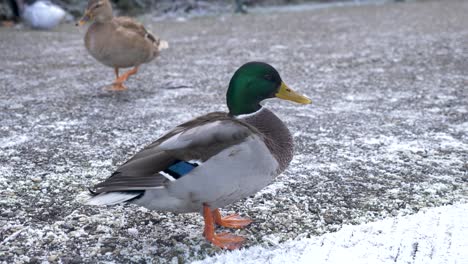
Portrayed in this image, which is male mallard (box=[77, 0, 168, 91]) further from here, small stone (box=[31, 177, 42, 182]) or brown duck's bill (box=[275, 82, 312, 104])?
brown duck's bill (box=[275, 82, 312, 104])

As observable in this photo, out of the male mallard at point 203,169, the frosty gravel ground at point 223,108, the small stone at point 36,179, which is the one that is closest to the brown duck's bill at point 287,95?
the male mallard at point 203,169

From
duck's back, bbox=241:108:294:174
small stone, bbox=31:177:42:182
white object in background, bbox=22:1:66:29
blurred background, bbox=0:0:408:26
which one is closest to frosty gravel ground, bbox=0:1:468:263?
small stone, bbox=31:177:42:182

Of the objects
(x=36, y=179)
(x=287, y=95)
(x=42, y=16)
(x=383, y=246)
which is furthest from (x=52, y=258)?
(x=42, y=16)

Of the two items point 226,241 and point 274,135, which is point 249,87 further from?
point 226,241

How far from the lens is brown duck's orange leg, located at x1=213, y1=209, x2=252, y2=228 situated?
256 centimetres

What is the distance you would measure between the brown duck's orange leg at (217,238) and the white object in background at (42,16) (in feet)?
24.6

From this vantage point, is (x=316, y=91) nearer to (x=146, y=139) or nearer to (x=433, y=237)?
(x=146, y=139)

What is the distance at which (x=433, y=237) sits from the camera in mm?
2410

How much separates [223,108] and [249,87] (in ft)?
7.02

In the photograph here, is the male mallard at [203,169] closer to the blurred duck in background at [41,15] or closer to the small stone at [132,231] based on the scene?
the small stone at [132,231]

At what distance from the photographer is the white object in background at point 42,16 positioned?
8914mm

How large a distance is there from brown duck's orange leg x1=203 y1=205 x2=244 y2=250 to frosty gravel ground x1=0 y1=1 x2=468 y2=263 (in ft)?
0.14

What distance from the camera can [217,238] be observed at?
239 cm

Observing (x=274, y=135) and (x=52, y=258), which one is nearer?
(x=52, y=258)
